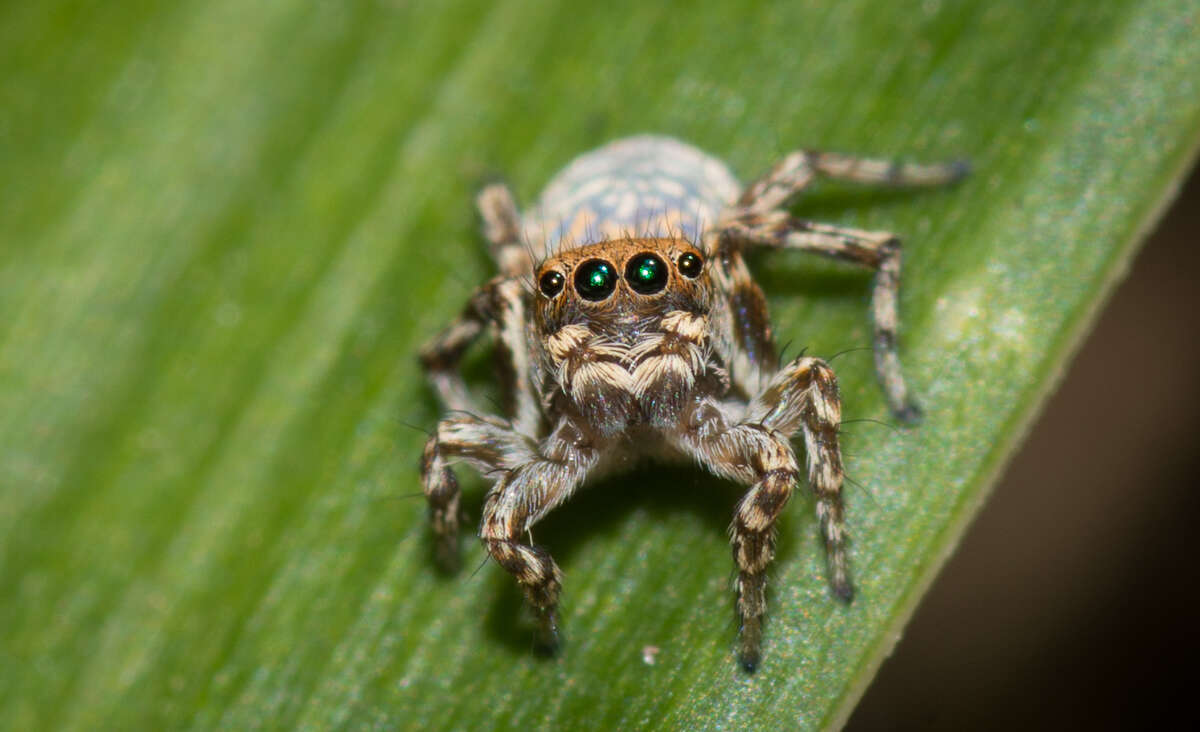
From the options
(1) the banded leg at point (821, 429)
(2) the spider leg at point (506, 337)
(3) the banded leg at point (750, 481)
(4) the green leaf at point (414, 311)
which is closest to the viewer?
(3) the banded leg at point (750, 481)

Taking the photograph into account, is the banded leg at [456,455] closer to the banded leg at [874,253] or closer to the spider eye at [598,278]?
the spider eye at [598,278]

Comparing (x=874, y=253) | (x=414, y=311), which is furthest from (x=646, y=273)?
(x=414, y=311)

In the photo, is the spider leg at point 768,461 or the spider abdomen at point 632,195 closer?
the spider leg at point 768,461

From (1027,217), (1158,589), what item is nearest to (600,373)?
(1027,217)

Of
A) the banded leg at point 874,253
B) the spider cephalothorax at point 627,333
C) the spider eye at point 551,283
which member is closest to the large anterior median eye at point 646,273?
the spider cephalothorax at point 627,333

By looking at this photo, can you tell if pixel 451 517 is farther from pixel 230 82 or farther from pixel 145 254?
pixel 230 82

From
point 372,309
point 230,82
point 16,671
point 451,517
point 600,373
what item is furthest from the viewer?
point 230,82

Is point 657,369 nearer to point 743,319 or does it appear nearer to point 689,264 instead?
point 689,264
